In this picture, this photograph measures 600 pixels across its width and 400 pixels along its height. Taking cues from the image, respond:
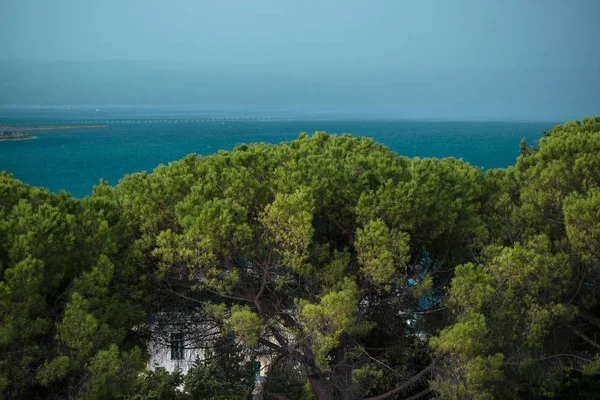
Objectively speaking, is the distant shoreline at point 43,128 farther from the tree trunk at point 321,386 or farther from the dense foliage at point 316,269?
the tree trunk at point 321,386

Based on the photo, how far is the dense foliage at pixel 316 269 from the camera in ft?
29.3

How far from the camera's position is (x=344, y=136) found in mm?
13828

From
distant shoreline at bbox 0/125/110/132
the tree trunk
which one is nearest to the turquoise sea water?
distant shoreline at bbox 0/125/110/132

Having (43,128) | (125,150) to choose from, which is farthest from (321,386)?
(43,128)

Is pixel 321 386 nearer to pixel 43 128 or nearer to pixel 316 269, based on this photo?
pixel 316 269

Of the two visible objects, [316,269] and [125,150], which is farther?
[125,150]

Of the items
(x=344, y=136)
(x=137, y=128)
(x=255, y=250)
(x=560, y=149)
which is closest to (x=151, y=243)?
(x=255, y=250)

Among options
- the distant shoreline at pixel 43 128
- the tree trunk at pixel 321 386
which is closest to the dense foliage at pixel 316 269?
the tree trunk at pixel 321 386

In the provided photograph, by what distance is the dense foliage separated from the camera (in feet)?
29.3

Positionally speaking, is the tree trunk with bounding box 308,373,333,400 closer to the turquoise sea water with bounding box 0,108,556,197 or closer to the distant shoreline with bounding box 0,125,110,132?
the turquoise sea water with bounding box 0,108,556,197

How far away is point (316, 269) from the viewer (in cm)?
1085

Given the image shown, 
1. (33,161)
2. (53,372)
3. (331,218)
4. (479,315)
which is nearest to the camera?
(53,372)

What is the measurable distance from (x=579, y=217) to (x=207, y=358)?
7.71 metres

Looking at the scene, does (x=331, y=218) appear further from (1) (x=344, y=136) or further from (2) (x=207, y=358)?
(2) (x=207, y=358)
